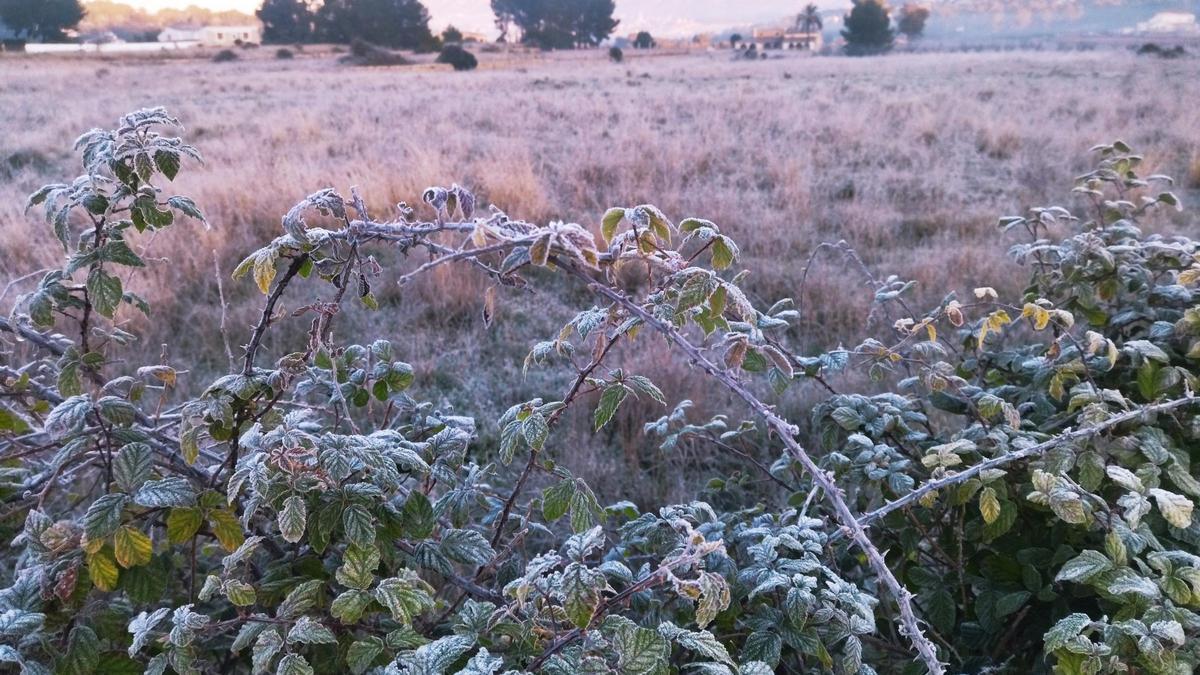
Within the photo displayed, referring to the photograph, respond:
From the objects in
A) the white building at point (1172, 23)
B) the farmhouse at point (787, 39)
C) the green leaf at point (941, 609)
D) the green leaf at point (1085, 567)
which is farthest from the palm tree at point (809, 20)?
the green leaf at point (1085, 567)

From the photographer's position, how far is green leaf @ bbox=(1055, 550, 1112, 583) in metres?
1.15

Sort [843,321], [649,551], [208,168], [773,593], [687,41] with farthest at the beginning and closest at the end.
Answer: [687,41] → [208,168] → [843,321] → [649,551] → [773,593]

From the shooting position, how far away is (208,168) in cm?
747

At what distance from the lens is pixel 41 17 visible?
47.8ft

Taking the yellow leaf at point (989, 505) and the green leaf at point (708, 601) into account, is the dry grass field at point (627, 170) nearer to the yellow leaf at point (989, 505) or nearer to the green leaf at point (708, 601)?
the yellow leaf at point (989, 505)

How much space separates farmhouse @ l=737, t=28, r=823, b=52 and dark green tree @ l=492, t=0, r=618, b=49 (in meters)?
12.8

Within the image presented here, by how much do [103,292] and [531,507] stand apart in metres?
0.90

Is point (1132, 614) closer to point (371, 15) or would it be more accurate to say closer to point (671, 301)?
point (671, 301)

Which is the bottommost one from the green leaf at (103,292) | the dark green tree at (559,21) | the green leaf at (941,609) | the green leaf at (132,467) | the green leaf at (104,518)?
the green leaf at (941,609)

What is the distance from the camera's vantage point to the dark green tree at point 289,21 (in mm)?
24594

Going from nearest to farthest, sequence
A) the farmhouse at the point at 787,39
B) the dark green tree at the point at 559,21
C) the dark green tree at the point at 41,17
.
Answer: the dark green tree at the point at 41,17
the dark green tree at the point at 559,21
the farmhouse at the point at 787,39

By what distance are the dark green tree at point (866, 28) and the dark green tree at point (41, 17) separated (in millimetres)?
40349

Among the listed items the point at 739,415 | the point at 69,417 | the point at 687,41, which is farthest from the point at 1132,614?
the point at 687,41

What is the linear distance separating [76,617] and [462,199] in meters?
0.98
